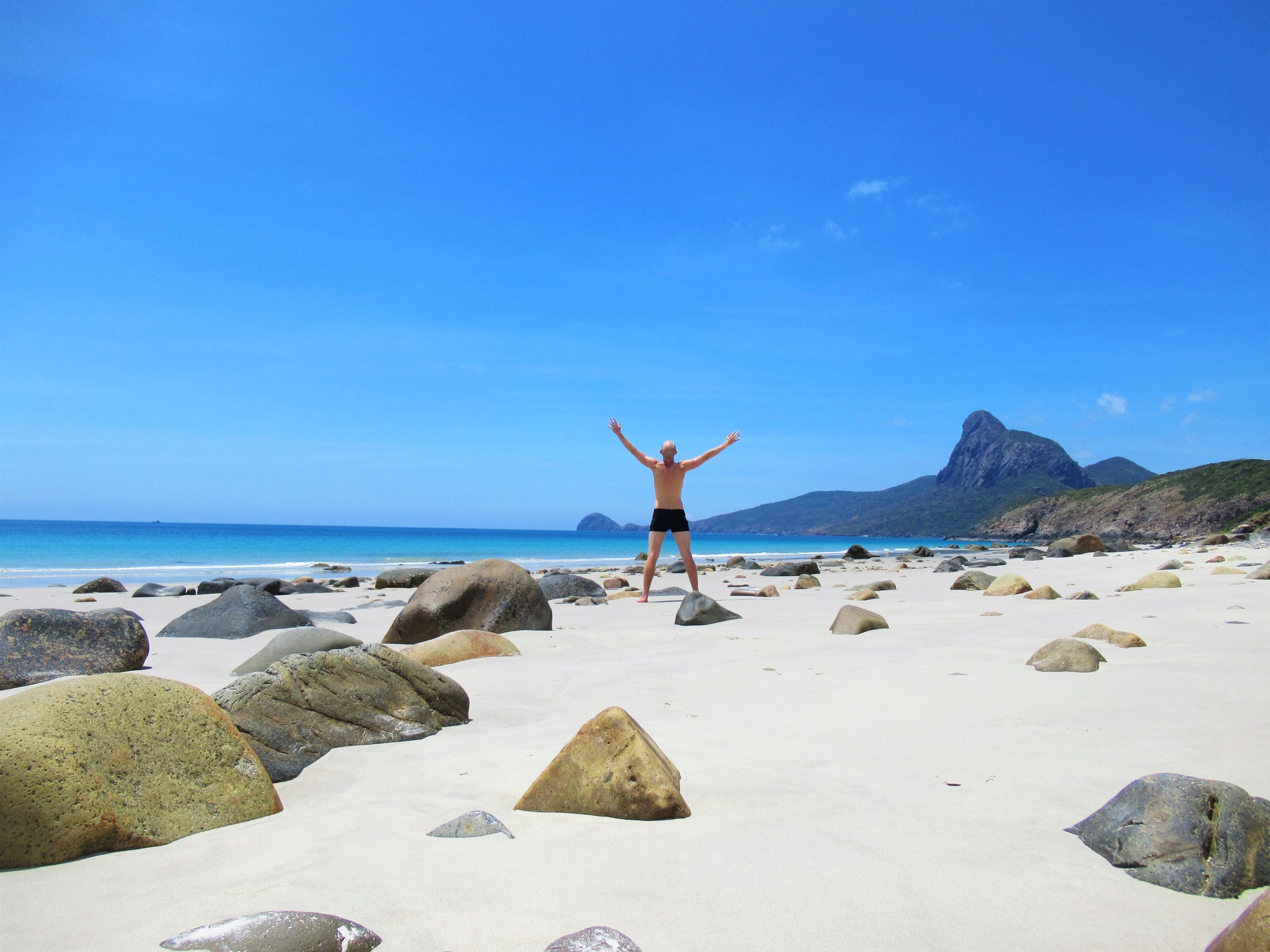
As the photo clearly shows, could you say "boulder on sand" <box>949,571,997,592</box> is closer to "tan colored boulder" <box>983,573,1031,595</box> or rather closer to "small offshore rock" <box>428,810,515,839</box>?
"tan colored boulder" <box>983,573,1031,595</box>

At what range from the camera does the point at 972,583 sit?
10672 millimetres

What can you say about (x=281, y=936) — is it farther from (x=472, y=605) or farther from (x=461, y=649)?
(x=472, y=605)

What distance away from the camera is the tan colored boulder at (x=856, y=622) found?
6199mm

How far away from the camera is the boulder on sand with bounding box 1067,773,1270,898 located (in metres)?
1.75

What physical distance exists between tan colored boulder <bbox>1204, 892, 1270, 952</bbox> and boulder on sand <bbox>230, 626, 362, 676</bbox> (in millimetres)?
4394

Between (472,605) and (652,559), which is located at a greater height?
(652,559)

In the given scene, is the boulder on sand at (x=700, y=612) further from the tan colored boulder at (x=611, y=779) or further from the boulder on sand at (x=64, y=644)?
the tan colored boulder at (x=611, y=779)

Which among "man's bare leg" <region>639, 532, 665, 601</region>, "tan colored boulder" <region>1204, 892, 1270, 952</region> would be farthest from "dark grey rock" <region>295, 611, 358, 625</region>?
"tan colored boulder" <region>1204, 892, 1270, 952</region>

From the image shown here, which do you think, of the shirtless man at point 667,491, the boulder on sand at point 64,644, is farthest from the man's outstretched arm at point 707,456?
the boulder on sand at point 64,644

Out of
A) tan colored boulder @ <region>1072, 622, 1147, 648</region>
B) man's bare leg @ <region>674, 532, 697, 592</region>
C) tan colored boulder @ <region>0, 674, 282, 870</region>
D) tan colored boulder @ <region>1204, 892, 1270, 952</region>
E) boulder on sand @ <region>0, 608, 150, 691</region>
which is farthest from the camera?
man's bare leg @ <region>674, 532, 697, 592</region>

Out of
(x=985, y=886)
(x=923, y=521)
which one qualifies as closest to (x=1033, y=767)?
(x=985, y=886)

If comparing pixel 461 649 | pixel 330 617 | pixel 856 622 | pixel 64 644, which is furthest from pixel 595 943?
pixel 330 617

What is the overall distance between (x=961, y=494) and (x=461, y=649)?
13343 centimetres

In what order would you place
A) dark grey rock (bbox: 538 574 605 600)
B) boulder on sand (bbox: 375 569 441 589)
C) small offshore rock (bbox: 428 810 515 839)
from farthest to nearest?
1. boulder on sand (bbox: 375 569 441 589)
2. dark grey rock (bbox: 538 574 605 600)
3. small offshore rock (bbox: 428 810 515 839)
